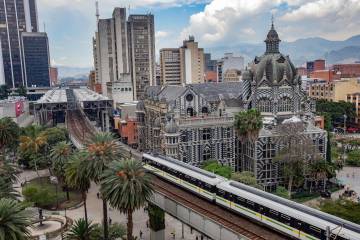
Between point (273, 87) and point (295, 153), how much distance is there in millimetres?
22459

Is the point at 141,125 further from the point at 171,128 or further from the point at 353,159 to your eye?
the point at 353,159

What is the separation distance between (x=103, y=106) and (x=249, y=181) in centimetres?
9013

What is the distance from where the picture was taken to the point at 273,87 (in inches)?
3957

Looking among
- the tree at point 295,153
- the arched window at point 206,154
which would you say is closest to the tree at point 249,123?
the tree at point 295,153

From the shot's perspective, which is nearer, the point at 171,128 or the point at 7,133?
the point at 171,128

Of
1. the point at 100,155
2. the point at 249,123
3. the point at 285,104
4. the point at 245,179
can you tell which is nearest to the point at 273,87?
the point at 285,104

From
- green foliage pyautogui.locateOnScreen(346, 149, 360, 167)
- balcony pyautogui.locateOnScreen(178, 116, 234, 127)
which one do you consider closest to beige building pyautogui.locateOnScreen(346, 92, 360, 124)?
green foliage pyautogui.locateOnScreen(346, 149, 360, 167)

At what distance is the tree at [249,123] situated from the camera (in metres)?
84.3

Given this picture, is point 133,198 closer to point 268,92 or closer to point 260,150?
point 260,150

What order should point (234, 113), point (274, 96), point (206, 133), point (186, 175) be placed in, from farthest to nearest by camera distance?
1. point (274, 96)
2. point (234, 113)
3. point (206, 133)
4. point (186, 175)

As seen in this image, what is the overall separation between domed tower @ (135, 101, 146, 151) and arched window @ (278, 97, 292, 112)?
4497 cm

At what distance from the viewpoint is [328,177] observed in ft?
297

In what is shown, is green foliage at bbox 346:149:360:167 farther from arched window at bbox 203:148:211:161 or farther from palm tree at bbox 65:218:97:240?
palm tree at bbox 65:218:97:240

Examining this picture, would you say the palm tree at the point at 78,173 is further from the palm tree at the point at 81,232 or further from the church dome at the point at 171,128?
the church dome at the point at 171,128
